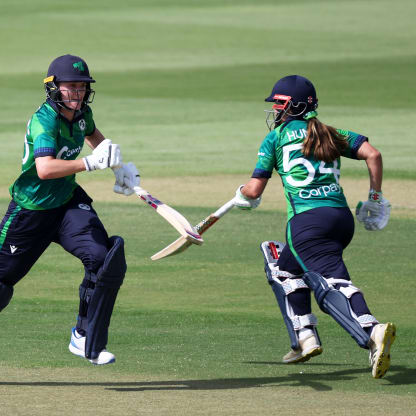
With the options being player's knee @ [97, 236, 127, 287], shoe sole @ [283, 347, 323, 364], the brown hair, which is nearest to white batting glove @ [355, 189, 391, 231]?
the brown hair

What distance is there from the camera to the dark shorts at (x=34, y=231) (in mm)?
6680

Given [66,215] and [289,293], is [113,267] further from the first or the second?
[289,293]

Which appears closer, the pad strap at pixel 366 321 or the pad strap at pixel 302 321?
the pad strap at pixel 366 321

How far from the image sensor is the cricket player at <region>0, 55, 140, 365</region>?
21.4ft

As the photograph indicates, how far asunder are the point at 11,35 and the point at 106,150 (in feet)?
109

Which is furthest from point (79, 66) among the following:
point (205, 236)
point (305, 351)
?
point (205, 236)

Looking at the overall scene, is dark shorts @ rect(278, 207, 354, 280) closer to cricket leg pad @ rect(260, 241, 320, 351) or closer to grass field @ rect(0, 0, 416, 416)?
cricket leg pad @ rect(260, 241, 320, 351)

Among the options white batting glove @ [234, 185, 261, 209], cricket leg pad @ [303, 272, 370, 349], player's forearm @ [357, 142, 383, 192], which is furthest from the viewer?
white batting glove @ [234, 185, 261, 209]

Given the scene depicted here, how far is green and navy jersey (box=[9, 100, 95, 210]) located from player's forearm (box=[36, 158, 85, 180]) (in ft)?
0.47

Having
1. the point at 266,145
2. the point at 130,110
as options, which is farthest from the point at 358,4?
the point at 266,145

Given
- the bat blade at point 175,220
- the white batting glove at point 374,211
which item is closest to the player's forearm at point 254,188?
the bat blade at point 175,220

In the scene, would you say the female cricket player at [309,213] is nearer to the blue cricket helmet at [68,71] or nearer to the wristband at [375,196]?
the wristband at [375,196]

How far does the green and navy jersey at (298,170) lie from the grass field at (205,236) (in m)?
1.04

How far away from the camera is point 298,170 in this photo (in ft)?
22.1
